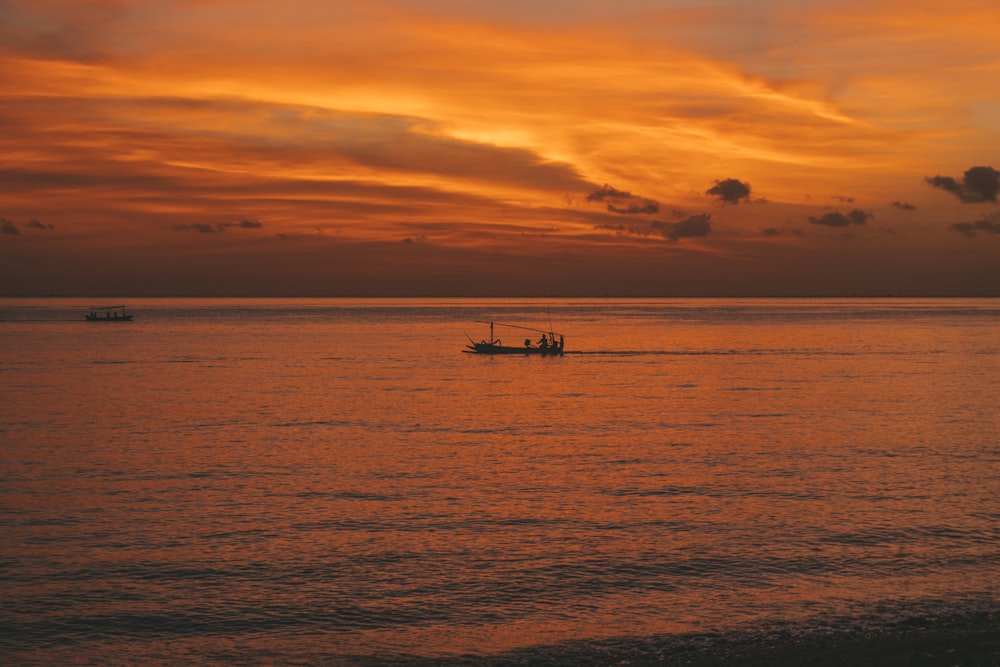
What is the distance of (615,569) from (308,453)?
25.8m

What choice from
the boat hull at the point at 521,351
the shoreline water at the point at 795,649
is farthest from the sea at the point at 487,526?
the boat hull at the point at 521,351

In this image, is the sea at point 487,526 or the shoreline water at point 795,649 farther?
the sea at point 487,526

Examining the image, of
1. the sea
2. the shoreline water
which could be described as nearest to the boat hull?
the sea

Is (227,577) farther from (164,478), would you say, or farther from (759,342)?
(759,342)

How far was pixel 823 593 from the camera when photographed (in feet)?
84.9

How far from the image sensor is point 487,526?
111 ft

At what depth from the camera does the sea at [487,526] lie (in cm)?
2308

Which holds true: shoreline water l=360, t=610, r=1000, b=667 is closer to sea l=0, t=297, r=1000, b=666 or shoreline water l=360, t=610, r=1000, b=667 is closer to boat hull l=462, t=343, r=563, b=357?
sea l=0, t=297, r=1000, b=666

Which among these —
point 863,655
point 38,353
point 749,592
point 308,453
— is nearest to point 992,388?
point 308,453

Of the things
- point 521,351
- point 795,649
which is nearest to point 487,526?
point 795,649

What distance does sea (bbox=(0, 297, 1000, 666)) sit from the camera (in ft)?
75.7

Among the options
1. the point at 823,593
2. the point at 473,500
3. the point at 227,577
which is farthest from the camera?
the point at 473,500

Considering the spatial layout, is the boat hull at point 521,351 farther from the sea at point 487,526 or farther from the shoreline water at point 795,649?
the shoreline water at point 795,649

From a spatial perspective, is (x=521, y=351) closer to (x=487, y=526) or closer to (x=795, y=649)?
(x=487, y=526)
